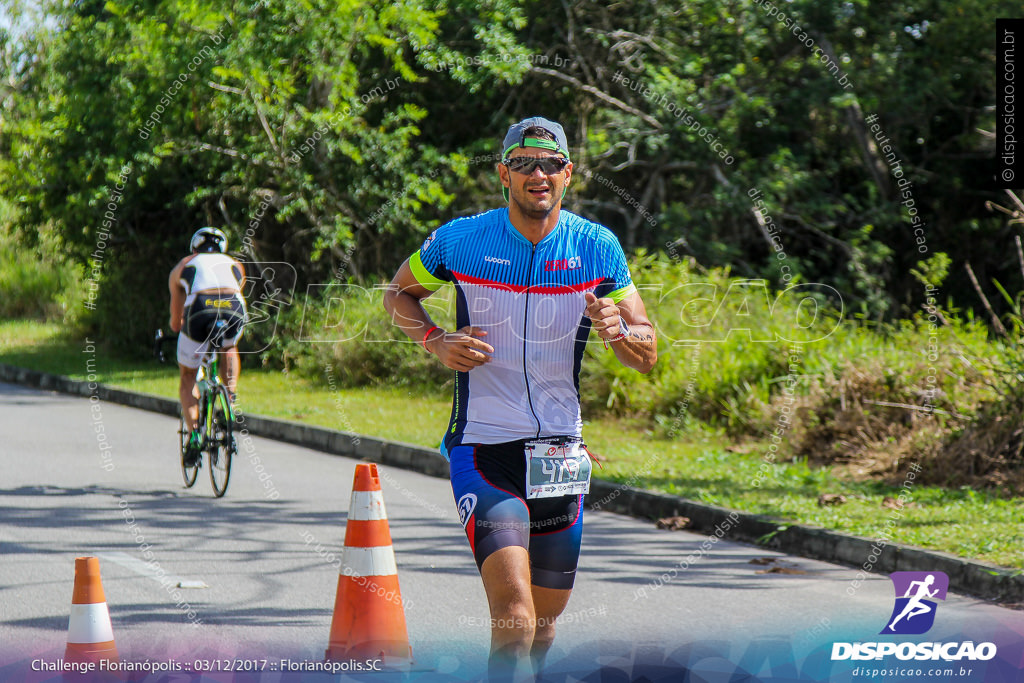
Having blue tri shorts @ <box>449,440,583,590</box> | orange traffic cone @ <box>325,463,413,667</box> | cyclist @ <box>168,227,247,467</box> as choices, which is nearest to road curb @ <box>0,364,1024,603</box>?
cyclist @ <box>168,227,247,467</box>

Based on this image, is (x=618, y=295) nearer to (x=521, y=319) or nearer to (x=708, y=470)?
(x=521, y=319)

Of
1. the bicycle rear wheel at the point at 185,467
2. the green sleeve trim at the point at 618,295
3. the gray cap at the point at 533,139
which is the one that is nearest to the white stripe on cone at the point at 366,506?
the green sleeve trim at the point at 618,295

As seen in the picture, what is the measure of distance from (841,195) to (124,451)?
11.9m

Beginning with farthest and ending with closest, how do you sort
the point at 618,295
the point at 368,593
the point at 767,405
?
the point at 767,405 → the point at 368,593 → the point at 618,295

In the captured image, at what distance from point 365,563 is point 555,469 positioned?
112 centimetres

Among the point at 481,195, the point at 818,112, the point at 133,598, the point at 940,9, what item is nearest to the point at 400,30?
the point at 481,195

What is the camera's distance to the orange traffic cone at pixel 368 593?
436 centimetres

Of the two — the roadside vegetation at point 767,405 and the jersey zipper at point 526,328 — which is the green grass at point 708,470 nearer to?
the roadside vegetation at point 767,405

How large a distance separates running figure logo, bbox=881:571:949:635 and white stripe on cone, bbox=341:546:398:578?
258 centimetres

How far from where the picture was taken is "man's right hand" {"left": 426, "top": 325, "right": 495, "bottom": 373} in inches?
140

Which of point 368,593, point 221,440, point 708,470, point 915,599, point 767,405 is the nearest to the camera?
point 368,593

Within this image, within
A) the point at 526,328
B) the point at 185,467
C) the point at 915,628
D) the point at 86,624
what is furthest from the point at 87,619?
the point at 185,467

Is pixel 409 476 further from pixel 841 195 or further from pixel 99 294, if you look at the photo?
pixel 99 294

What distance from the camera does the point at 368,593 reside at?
4.37m
